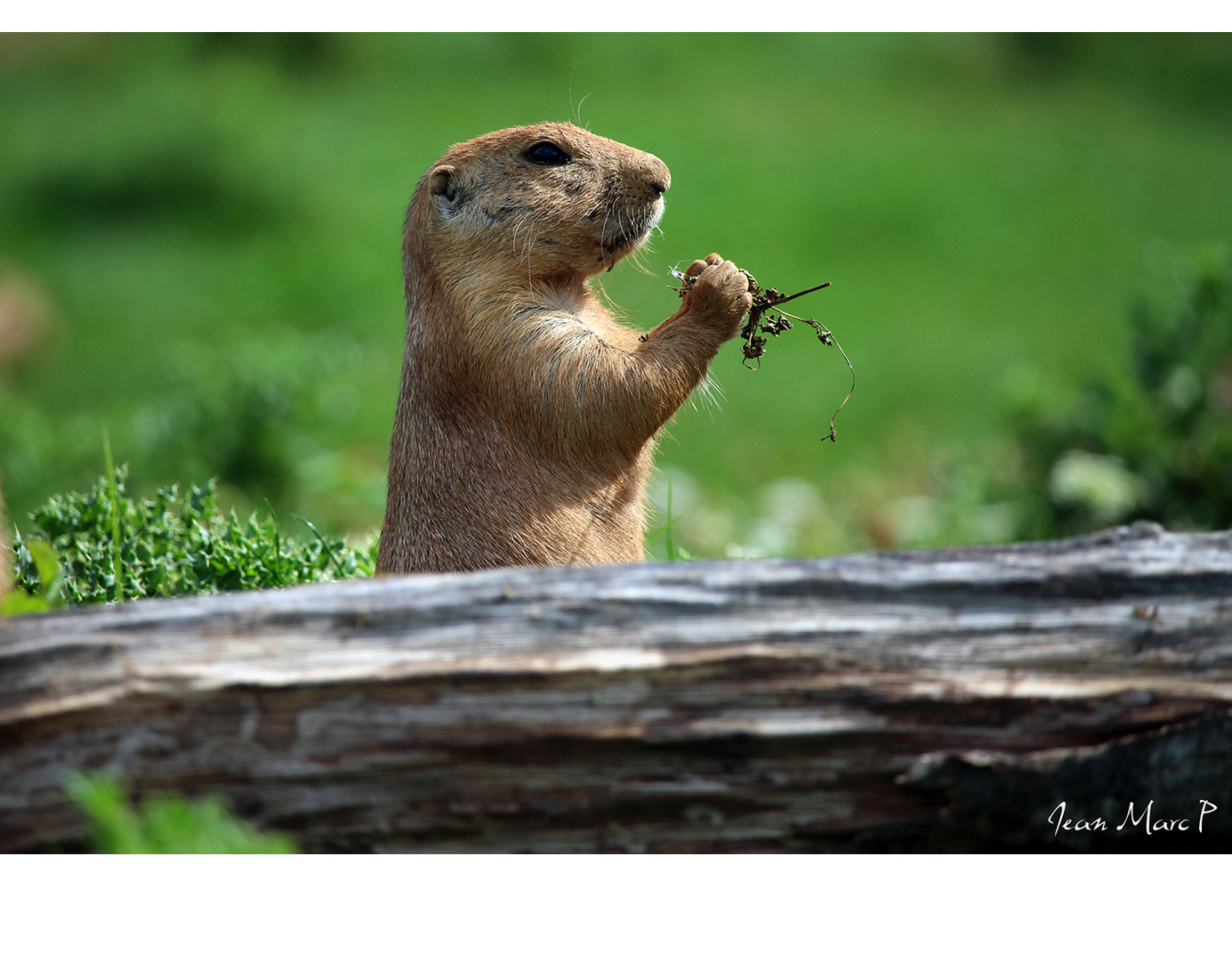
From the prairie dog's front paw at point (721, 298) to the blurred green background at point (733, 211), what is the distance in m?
4.16

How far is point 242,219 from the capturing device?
51.5 feet

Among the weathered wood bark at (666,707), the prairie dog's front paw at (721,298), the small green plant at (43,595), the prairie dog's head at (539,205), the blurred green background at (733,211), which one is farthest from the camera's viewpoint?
the blurred green background at (733,211)

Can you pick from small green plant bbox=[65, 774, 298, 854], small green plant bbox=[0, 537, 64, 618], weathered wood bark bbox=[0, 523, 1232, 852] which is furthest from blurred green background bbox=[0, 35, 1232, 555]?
small green plant bbox=[65, 774, 298, 854]

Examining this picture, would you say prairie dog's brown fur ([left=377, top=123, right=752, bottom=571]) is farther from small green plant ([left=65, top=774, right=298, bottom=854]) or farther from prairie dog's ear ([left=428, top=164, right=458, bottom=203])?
small green plant ([left=65, top=774, right=298, bottom=854])

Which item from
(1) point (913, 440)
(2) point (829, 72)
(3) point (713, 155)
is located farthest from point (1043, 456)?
(2) point (829, 72)

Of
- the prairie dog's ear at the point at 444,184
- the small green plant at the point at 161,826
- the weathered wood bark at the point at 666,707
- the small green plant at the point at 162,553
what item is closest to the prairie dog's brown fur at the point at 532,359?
the prairie dog's ear at the point at 444,184

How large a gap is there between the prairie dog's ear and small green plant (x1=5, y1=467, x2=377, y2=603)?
51.1 inches

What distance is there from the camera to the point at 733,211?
15.7 m

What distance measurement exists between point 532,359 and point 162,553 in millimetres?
1555

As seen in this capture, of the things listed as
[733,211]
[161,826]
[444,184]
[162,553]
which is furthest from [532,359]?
[733,211]

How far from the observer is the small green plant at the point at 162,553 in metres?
3.85

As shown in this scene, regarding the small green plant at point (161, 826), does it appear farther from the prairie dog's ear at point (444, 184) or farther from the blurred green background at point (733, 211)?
the blurred green background at point (733, 211)

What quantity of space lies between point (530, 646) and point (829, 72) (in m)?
18.9

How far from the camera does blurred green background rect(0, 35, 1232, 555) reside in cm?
1172
